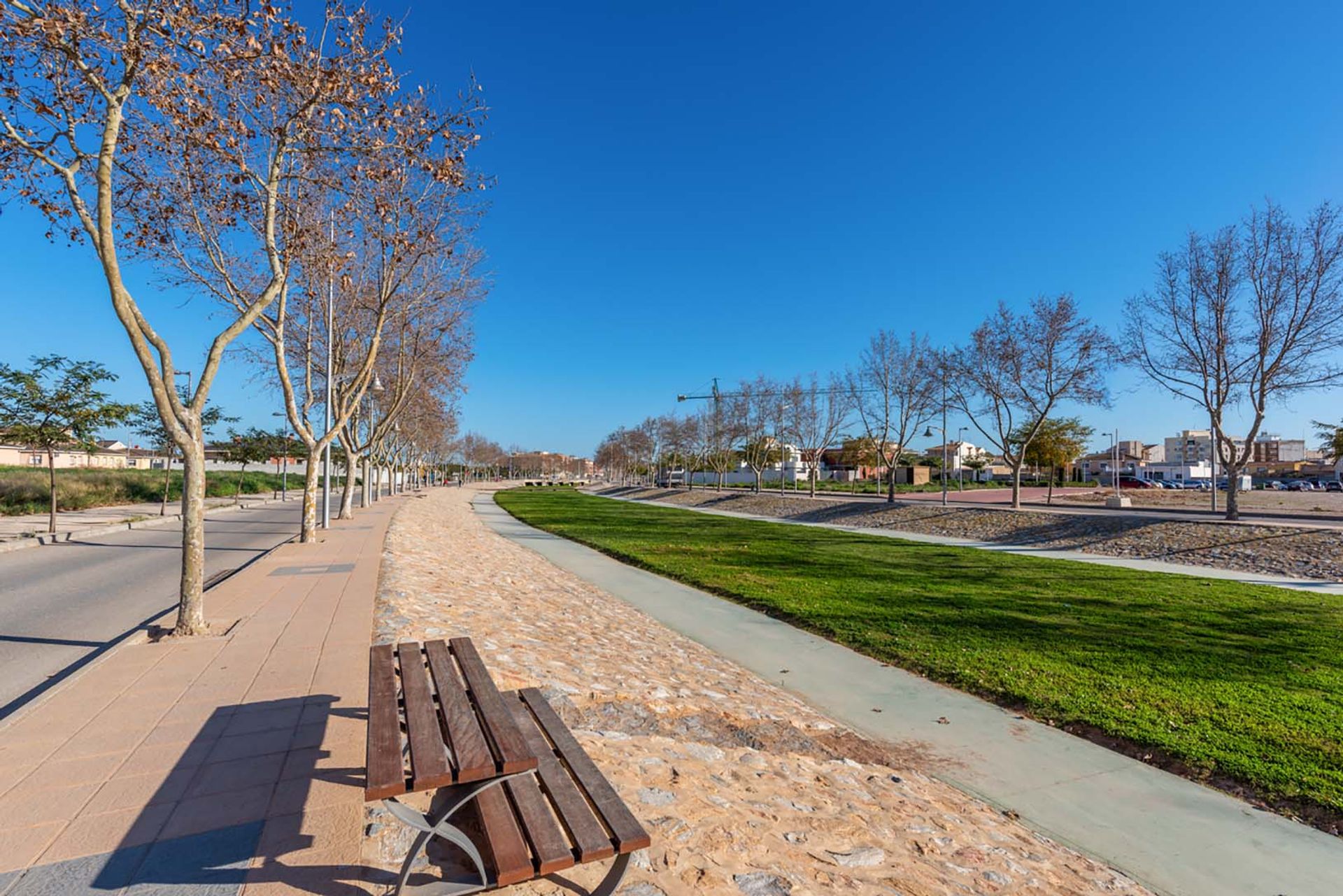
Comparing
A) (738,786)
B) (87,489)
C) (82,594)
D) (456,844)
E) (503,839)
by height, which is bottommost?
(738,786)

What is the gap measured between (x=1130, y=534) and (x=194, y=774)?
71.9 feet

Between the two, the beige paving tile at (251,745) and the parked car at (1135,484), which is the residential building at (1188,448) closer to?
the parked car at (1135,484)

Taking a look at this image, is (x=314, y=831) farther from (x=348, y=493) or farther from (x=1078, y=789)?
(x=348, y=493)

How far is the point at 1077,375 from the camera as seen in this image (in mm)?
25094

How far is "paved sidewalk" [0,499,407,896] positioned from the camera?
2.52 m

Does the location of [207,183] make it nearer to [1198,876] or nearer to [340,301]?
[1198,876]

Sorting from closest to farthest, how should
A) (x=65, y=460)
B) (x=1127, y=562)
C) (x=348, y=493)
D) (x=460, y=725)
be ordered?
(x=460, y=725)
(x=1127, y=562)
(x=348, y=493)
(x=65, y=460)

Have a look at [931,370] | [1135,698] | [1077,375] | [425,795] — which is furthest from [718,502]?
[425,795]

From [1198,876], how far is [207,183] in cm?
1080

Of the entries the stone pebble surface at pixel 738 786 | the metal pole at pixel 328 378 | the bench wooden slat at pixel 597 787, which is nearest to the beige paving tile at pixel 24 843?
the stone pebble surface at pixel 738 786

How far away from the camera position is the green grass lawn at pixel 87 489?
25141 mm

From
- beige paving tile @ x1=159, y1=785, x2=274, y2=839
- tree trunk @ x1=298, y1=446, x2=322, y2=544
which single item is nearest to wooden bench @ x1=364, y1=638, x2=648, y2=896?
beige paving tile @ x1=159, y1=785, x2=274, y2=839

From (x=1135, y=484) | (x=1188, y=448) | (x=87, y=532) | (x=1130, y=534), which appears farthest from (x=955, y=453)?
(x=87, y=532)

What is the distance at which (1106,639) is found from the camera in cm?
780
